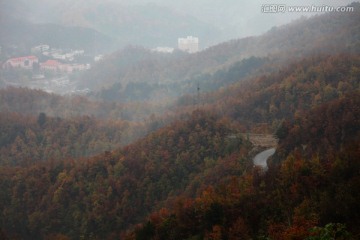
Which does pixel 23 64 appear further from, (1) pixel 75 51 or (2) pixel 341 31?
(2) pixel 341 31

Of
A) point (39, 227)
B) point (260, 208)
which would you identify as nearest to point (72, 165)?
point (39, 227)

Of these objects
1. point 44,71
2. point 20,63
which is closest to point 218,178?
point 44,71

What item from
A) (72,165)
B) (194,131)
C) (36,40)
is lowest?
(72,165)

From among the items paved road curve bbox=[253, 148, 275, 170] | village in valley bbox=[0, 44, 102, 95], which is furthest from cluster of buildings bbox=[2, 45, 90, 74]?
paved road curve bbox=[253, 148, 275, 170]

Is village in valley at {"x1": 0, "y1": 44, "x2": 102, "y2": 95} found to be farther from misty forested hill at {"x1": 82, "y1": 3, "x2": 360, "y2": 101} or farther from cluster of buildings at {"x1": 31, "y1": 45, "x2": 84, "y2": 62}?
misty forested hill at {"x1": 82, "y1": 3, "x2": 360, "y2": 101}

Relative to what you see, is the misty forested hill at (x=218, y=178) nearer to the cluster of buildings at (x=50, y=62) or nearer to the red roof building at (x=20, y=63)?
the red roof building at (x=20, y=63)
